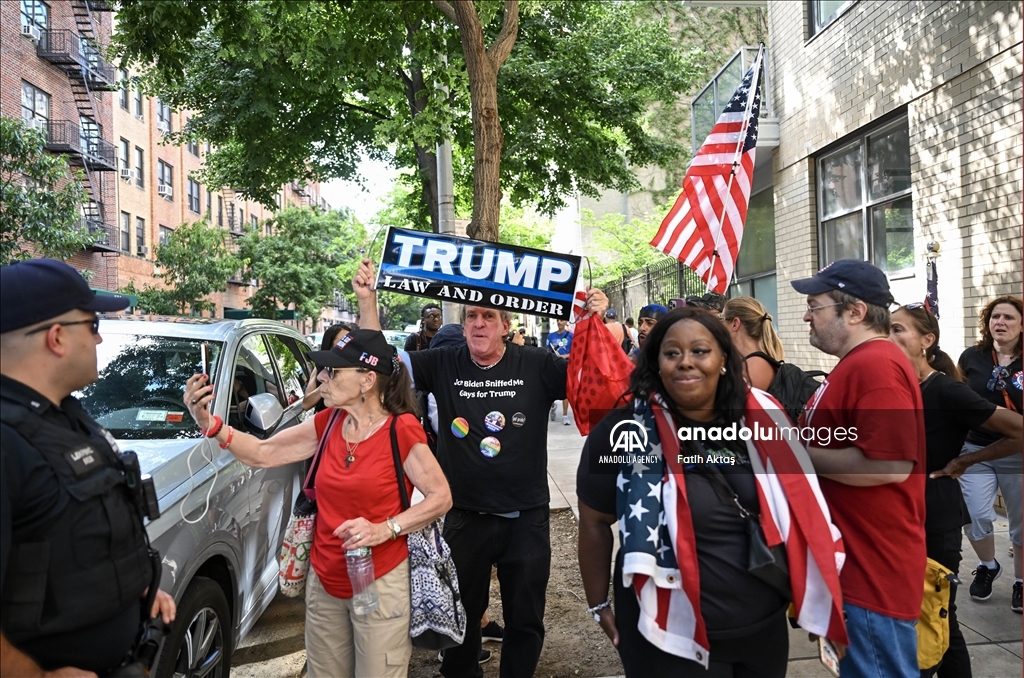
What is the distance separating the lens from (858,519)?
8.59ft

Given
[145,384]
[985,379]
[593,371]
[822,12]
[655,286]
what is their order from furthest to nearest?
1. [655,286]
2. [822,12]
3. [985,379]
4. [145,384]
5. [593,371]

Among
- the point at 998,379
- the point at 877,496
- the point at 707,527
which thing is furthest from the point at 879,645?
A: the point at 998,379

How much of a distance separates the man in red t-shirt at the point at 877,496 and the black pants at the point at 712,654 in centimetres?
39

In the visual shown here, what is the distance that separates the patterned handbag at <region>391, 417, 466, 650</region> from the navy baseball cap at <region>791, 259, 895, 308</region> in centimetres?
175

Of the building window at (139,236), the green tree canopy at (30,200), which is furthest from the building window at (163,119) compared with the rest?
the green tree canopy at (30,200)

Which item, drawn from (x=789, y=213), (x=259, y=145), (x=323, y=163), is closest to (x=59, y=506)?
(x=789, y=213)

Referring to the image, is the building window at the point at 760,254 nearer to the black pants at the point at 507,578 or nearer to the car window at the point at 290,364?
the car window at the point at 290,364

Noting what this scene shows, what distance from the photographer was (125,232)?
3228 centimetres

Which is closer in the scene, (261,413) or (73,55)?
(261,413)

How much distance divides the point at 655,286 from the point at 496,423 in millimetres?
13067

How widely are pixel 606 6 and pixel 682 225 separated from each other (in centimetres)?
1078

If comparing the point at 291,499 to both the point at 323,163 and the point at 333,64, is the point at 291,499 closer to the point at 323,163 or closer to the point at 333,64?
the point at 333,64

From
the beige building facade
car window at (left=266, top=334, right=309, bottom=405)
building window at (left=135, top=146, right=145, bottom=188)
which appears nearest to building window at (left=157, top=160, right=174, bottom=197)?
building window at (left=135, top=146, right=145, bottom=188)

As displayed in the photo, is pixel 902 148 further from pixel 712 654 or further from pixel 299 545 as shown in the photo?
pixel 299 545
